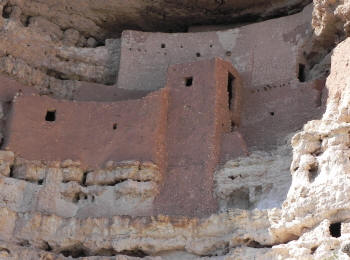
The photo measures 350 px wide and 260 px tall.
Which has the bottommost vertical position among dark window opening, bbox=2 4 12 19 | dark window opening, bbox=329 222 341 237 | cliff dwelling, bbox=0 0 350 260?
dark window opening, bbox=329 222 341 237

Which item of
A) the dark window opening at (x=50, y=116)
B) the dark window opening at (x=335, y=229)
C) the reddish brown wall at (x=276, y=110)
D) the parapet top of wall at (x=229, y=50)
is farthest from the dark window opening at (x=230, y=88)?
the dark window opening at (x=335, y=229)

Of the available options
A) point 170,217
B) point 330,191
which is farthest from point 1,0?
point 330,191

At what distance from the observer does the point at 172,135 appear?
688 inches

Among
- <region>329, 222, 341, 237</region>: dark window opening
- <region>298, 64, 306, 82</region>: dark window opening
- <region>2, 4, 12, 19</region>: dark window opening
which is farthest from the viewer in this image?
<region>2, 4, 12, 19</region>: dark window opening

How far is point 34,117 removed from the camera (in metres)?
17.8

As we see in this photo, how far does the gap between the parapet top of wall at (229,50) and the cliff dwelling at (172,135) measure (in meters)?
0.03

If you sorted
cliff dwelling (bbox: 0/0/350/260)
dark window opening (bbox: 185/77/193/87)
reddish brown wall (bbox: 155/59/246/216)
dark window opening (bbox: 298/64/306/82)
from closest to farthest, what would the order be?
1. cliff dwelling (bbox: 0/0/350/260)
2. reddish brown wall (bbox: 155/59/246/216)
3. dark window opening (bbox: 185/77/193/87)
4. dark window opening (bbox: 298/64/306/82)

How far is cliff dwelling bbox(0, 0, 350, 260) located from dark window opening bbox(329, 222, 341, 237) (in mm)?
21

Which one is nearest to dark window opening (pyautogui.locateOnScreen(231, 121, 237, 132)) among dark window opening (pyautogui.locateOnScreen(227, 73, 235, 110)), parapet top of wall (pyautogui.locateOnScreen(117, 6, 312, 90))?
dark window opening (pyautogui.locateOnScreen(227, 73, 235, 110))

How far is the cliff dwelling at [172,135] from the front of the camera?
15.4 meters

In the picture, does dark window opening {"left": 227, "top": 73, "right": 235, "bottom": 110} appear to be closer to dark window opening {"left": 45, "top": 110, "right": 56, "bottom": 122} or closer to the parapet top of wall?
the parapet top of wall

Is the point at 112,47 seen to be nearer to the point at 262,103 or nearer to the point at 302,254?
the point at 262,103

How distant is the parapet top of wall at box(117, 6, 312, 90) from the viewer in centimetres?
1861

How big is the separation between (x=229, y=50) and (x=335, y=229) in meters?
6.37
